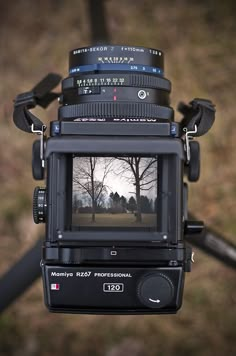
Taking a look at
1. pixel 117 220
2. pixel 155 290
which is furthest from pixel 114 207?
pixel 155 290

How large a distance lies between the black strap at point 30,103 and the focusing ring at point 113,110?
6 cm

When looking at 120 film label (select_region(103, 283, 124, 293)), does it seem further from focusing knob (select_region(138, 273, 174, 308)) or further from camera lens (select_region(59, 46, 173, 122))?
camera lens (select_region(59, 46, 173, 122))

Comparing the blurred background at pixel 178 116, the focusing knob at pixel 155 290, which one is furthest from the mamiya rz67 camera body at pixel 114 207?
the blurred background at pixel 178 116

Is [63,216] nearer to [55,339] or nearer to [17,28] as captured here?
[55,339]

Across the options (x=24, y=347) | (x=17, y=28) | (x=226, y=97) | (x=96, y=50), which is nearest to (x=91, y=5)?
(x=17, y=28)

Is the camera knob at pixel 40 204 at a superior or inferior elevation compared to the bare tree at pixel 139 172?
inferior

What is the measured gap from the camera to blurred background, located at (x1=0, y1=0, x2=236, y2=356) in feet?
5.36

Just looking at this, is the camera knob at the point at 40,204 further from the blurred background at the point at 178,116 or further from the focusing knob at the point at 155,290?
the blurred background at the point at 178,116

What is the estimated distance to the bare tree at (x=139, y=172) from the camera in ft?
3.10

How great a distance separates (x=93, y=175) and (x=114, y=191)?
0.12 ft

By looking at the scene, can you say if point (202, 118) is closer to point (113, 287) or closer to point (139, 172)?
point (139, 172)

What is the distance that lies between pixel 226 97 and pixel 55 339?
0.72 m

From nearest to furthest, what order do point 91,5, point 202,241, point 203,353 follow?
point 202,241, point 91,5, point 203,353

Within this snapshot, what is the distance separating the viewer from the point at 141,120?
3.14ft
